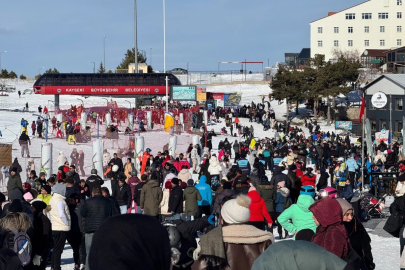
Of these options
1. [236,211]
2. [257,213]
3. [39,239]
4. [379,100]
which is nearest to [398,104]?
[379,100]

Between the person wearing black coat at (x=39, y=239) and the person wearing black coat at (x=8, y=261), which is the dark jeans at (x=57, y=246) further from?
the person wearing black coat at (x=8, y=261)

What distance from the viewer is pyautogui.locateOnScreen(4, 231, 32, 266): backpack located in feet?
23.4

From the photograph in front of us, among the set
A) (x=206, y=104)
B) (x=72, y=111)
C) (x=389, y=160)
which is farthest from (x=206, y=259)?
(x=206, y=104)

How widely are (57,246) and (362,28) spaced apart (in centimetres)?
9130

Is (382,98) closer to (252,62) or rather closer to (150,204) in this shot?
(150,204)

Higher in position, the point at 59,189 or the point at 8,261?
the point at 59,189

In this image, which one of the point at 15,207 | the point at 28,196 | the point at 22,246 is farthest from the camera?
the point at 28,196

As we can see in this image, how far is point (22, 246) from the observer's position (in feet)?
23.7

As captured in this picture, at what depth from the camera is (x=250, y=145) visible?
118 feet

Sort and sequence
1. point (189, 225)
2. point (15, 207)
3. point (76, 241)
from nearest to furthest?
point (189, 225) < point (15, 207) < point (76, 241)

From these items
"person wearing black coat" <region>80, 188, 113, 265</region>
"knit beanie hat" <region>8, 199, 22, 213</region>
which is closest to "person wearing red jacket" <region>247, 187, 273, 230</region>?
"person wearing black coat" <region>80, 188, 113, 265</region>

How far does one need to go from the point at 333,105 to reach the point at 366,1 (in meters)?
35.9

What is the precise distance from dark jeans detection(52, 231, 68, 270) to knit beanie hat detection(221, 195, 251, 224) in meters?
4.78

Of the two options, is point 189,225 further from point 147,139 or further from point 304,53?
point 304,53
